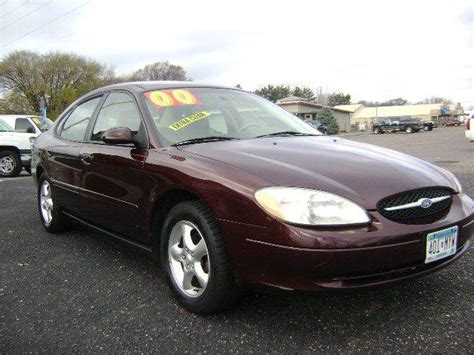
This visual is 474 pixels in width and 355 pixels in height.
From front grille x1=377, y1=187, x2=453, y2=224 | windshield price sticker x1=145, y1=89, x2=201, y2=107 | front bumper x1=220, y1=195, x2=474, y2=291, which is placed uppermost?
windshield price sticker x1=145, y1=89, x2=201, y2=107

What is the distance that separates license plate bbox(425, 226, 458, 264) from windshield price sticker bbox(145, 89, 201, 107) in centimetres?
194

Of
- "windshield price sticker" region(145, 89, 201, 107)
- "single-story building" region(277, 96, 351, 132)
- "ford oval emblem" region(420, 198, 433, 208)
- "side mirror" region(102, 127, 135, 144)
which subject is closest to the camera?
"ford oval emblem" region(420, 198, 433, 208)

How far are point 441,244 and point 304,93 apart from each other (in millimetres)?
89387

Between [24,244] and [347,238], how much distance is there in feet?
11.6

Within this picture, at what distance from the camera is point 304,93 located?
293 ft

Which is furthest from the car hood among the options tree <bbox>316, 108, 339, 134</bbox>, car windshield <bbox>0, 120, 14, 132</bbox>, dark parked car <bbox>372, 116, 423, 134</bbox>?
dark parked car <bbox>372, 116, 423, 134</bbox>

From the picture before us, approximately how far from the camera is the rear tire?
11.5 m

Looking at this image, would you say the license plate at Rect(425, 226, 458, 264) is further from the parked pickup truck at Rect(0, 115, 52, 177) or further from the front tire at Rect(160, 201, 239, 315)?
the parked pickup truck at Rect(0, 115, 52, 177)

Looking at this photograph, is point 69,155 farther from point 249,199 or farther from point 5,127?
point 5,127

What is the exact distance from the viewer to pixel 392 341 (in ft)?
7.71

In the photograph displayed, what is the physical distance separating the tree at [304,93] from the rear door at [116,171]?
8449cm

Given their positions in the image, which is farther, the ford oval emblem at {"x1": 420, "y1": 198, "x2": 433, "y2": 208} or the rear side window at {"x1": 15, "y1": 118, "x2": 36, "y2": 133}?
the rear side window at {"x1": 15, "y1": 118, "x2": 36, "y2": 133}

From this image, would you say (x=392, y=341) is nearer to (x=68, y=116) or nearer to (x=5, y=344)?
(x=5, y=344)

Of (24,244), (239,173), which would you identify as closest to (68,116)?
(24,244)
